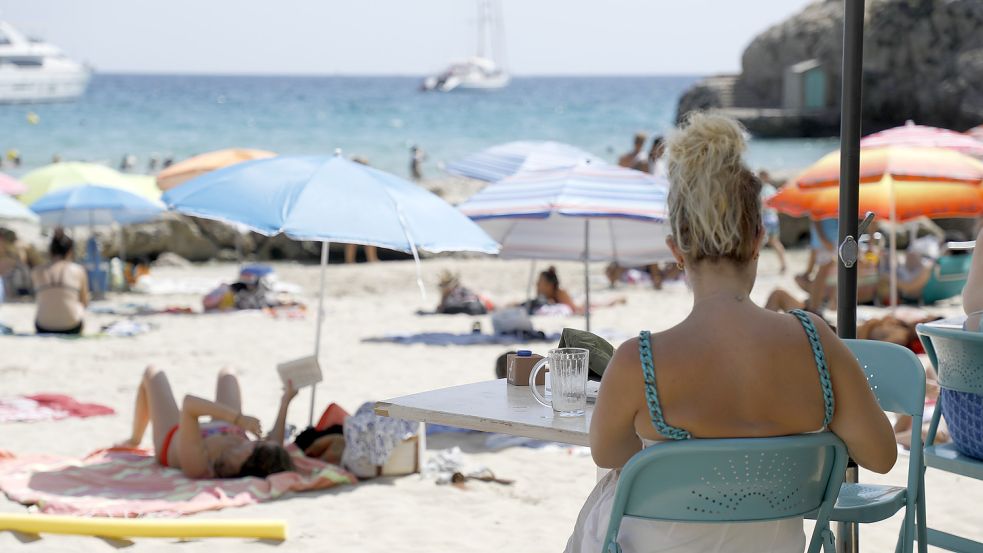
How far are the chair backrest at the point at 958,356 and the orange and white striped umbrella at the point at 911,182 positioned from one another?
4572mm

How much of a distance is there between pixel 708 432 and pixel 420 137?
1805 inches

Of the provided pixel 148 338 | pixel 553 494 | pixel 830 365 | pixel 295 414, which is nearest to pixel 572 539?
pixel 830 365

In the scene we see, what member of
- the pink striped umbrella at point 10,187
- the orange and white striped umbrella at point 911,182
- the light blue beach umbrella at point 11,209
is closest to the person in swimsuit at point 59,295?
the light blue beach umbrella at point 11,209

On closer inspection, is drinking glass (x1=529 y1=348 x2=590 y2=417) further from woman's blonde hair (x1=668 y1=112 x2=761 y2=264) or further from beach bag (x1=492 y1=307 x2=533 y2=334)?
beach bag (x1=492 y1=307 x2=533 y2=334)

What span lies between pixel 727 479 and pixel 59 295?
26.3ft

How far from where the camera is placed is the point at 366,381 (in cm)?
747

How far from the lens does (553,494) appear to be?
498cm

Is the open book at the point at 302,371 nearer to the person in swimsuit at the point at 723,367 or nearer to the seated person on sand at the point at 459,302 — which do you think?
the person in swimsuit at the point at 723,367

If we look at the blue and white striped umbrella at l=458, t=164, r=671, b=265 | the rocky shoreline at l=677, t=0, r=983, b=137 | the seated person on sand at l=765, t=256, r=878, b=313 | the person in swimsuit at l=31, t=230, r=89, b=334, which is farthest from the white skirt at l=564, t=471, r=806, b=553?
the rocky shoreline at l=677, t=0, r=983, b=137

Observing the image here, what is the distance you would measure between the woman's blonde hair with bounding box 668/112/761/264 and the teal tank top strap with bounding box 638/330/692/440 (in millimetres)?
194

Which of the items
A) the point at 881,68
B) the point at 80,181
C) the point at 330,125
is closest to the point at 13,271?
the point at 80,181

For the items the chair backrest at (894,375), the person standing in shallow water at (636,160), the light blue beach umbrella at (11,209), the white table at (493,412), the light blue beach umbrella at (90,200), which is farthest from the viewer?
the person standing in shallow water at (636,160)

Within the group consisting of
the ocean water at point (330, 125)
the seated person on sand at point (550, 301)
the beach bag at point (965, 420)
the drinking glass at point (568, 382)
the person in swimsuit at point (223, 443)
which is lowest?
the person in swimsuit at point (223, 443)

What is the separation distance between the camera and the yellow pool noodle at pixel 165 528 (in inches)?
166
